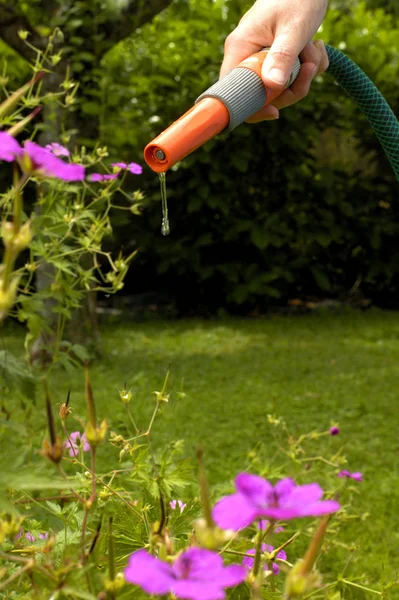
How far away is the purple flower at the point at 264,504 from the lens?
0.44 m

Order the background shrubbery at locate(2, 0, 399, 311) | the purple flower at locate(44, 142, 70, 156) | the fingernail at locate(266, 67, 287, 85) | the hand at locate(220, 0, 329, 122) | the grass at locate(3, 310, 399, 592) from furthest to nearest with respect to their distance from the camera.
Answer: the background shrubbery at locate(2, 0, 399, 311) < the grass at locate(3, 310, 399, 592) < the purple flower at locate(44, 142, 70, 156) < the hand at locate(220, 0, 329, 122) < the fingernail at locate(266, 67, 287, 85)

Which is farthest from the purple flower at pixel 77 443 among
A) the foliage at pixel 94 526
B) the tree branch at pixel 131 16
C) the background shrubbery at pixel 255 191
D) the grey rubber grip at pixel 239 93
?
the background shrubbery at pixel 255 191

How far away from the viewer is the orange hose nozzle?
0.94 m

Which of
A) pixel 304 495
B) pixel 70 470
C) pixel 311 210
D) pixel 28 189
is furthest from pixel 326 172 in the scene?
pixel 304 495

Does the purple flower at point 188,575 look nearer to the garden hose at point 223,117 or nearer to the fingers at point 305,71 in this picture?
the garden hose at point 223,117

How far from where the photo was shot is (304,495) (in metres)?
0.47

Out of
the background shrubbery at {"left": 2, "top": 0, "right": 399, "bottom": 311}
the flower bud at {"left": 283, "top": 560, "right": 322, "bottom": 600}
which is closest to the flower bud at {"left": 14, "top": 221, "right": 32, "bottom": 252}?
the flower bud at {"left": 283, "top": 560, "right": 322, "bottom": 600}

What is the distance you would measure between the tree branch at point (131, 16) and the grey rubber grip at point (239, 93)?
3.71m

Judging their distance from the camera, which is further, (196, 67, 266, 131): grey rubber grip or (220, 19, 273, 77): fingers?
(220, 19, 273, 77): fingers

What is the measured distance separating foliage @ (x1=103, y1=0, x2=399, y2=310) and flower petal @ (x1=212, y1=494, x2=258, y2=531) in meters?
5.88

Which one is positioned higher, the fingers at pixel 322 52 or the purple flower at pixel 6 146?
the purple flower at pixel 6 146

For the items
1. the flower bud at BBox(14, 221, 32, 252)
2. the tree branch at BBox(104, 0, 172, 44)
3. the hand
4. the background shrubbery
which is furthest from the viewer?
the background shrubbery

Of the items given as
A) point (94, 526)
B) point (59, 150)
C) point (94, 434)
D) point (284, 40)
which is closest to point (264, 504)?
point (94, 434)

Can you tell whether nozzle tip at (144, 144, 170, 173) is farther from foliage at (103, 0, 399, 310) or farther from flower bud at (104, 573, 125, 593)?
foliage at (103, 0, 399, 310)
